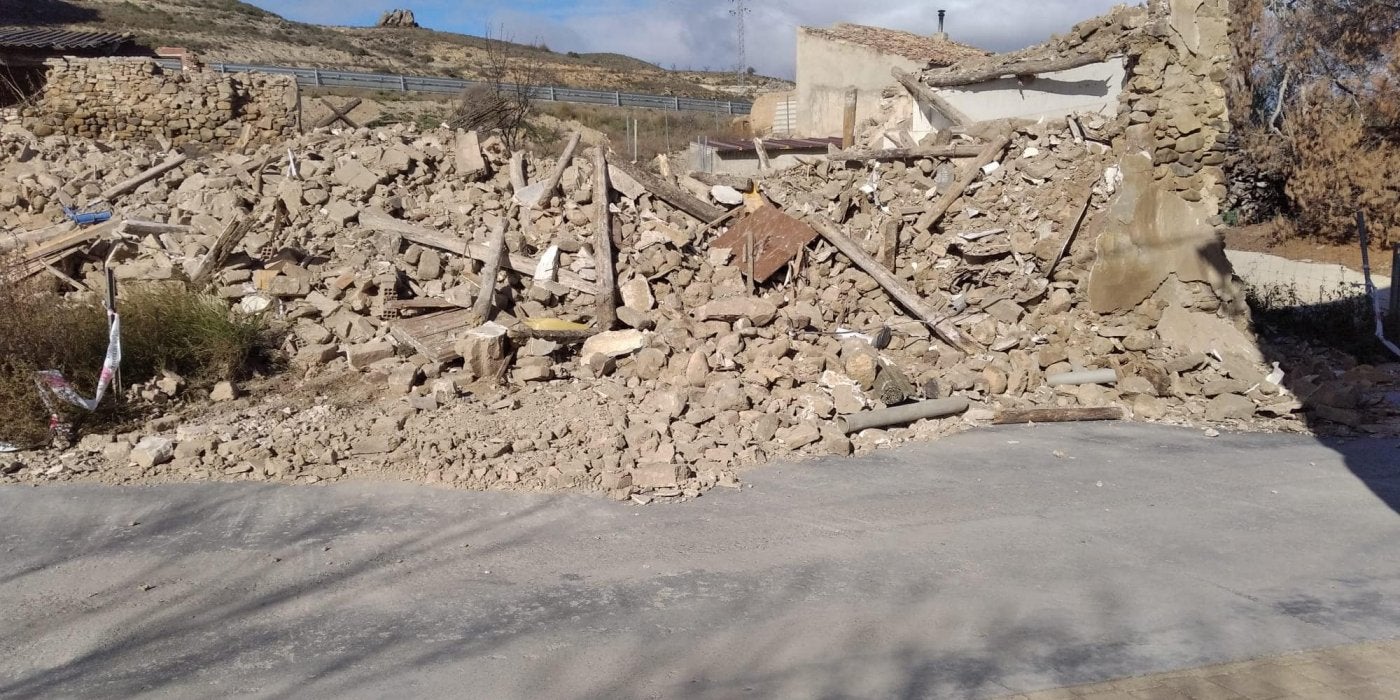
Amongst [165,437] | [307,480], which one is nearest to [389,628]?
[307,480]

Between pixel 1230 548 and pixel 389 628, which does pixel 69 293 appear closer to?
pixel 389 628

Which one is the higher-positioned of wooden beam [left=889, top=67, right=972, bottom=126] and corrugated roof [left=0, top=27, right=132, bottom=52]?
corrugated roof [left=0, top=27, right=132, bottom=52]

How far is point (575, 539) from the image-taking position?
561cm

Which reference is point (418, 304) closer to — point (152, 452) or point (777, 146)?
point (152, 452)

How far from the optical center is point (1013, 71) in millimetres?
11727

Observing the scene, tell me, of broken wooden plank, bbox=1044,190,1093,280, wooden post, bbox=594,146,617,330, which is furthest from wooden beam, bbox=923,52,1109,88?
wooden post, bbox=594,146,617,330

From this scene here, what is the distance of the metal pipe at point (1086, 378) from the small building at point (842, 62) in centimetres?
1310

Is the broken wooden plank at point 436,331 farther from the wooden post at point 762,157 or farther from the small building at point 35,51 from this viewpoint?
the small building at point 35,51

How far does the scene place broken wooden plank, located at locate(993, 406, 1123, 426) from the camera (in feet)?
25.6

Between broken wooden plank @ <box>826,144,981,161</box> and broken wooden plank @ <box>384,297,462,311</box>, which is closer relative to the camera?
broken wooden plank @ <box>384,297,462,311</box>

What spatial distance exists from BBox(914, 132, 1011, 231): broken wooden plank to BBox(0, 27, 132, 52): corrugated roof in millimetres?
19534

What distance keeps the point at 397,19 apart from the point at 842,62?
5119 centimetres

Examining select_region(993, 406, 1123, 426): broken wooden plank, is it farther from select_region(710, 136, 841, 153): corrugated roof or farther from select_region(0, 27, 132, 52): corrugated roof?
select_region(0, 27, 132, 52): corrugated roof

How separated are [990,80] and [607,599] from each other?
9.86 metres
